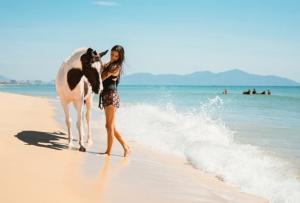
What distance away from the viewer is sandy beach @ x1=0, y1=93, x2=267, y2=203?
4.36 m

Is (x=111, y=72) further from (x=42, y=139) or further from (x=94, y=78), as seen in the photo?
(x=42, y=139)

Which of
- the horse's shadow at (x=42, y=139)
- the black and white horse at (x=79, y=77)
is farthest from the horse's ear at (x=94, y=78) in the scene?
the horse's shadow at (x=42, y=139)

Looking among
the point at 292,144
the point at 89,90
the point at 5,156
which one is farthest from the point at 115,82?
the point at 292,144

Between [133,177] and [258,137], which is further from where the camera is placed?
[258,137]

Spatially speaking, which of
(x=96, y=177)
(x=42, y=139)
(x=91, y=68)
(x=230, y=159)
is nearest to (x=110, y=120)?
(x=91, y=68)

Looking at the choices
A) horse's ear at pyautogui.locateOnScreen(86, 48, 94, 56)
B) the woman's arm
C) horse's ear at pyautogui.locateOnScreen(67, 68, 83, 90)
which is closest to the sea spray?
the woman's arm

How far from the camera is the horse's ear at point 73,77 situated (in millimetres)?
7395

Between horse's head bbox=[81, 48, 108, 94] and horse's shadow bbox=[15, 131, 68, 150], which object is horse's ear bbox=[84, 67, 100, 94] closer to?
horse's head bbox=[81, 48, 108, 94]

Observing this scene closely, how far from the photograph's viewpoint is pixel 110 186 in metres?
4.94

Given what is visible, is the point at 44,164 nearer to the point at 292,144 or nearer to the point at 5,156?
the point at 5,156

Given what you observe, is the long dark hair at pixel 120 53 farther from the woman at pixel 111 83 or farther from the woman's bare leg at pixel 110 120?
the woman's bare leg at pixel 110 120

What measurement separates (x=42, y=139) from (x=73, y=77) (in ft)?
5.21

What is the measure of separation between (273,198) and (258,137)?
20.3 feet

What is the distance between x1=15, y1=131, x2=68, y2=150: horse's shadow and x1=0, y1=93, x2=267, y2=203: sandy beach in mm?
24
